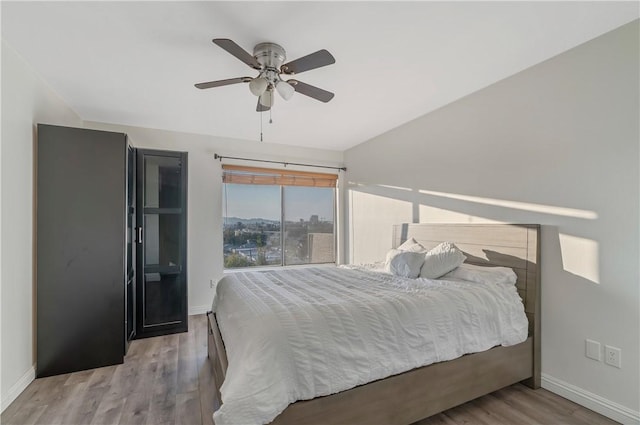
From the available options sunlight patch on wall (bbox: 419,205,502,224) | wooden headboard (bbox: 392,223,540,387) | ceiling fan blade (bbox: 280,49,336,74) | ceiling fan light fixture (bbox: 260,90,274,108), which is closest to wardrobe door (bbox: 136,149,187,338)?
ceiling fan light fixture (bbox: 260,90,274,108)

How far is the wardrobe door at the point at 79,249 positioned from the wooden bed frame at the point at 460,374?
3.11ft

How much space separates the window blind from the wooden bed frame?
2.25 metres

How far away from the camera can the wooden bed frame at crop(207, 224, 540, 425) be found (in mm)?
1561

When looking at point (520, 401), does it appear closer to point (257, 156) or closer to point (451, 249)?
point (451, 249)

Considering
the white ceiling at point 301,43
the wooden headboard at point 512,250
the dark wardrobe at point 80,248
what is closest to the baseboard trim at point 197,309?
the dark wardrobe at point 80,248

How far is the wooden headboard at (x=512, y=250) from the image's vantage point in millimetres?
2365

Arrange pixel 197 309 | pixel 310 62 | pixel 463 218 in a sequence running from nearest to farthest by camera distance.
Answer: pixel 310 62 → pixel 463 218 → pixel 197 309

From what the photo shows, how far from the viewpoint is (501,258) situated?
2.62m

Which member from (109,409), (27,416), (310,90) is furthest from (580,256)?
(27,416)

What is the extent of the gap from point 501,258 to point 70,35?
3.59 m

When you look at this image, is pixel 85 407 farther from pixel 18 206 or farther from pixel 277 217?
pixel 277 217

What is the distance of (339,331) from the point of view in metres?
1.63

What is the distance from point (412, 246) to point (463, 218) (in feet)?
1.93

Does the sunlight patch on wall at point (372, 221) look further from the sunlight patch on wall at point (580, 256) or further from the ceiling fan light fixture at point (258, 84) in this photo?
the ceiling fan light fixture at point (258, 84)
